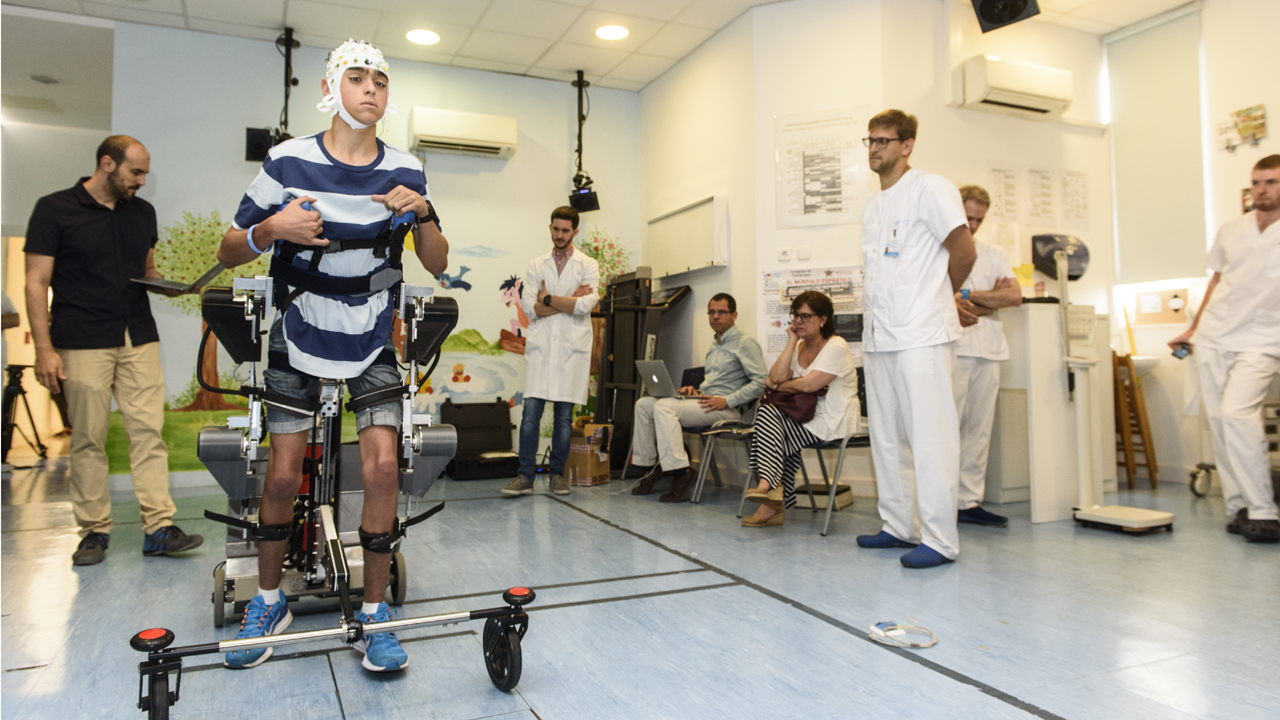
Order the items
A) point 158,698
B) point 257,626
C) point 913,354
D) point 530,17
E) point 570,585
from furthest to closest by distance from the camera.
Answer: point 530,17 → point 913,354 → point 570,585 → point 257,626 → point 158,698

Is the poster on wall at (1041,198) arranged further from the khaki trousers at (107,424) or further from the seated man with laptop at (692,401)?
the khaki trousers at (107,424)

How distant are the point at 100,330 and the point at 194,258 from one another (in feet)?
8.27

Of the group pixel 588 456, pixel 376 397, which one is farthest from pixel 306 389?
pixel 588 456

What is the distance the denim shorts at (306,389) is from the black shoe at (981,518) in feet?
9.37

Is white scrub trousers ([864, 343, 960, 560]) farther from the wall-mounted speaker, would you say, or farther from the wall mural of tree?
the wall mural of tree

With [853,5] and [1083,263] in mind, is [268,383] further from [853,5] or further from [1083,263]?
[1083,263]

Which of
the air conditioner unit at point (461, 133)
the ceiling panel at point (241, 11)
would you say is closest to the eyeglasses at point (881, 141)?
the air conditioner unit at point (461, 133)

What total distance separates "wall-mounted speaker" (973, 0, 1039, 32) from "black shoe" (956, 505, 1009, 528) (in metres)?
2.67

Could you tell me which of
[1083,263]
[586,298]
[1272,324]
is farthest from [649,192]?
[1272,324]

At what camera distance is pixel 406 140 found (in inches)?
233

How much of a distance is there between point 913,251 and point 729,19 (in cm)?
296

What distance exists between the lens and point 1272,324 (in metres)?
3.42

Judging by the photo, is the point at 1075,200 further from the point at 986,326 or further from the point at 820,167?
the point at 986,326

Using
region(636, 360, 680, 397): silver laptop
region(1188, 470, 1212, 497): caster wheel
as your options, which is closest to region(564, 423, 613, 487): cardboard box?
region(636, 360, 680, 397): silver laptop
